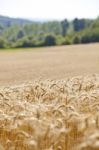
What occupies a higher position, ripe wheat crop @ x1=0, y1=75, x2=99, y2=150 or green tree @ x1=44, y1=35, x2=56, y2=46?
ripe wheat crop @ x1=0, y1=75, x2=99, y2=150

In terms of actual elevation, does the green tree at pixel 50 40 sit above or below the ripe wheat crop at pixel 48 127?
below

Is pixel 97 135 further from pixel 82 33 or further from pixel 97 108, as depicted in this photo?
pixel 82 33

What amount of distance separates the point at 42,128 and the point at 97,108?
1.10 meters

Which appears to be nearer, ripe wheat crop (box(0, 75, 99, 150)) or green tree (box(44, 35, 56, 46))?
ripe wheat crop (box(0, 75, 99, 150))

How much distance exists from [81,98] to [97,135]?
2.69m

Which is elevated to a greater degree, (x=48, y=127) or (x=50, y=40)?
(x=48, y=127)

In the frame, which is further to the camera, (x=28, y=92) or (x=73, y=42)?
(x=73, y=42)

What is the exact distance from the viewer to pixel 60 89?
856 centimetres

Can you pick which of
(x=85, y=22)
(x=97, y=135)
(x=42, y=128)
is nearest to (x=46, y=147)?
(x=42, y=128)

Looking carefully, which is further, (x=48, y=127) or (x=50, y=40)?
(x=50, y=40)

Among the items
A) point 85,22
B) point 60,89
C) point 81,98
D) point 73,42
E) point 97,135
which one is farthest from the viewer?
point 85,22

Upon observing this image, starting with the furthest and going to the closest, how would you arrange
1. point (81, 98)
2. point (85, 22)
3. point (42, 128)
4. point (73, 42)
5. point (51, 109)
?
point (85, 22)
point (73, 42)
point (81, 98)
point (51, 109)
point (42, 128)

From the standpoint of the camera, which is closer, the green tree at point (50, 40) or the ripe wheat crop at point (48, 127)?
the ripe wheat crop at point (48, 127)

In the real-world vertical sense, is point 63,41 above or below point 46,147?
below
